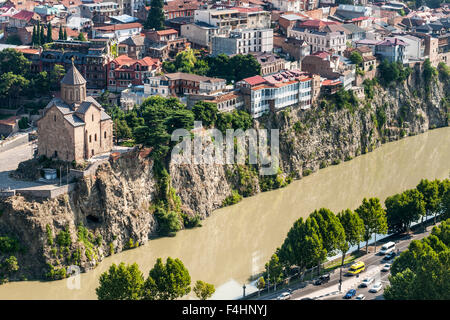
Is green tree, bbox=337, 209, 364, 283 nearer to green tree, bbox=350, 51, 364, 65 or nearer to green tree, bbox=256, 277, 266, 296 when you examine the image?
green tree, bbox=256, 277, 266, 296

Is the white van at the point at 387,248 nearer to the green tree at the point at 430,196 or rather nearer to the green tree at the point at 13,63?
the green tree at the point at 430,196

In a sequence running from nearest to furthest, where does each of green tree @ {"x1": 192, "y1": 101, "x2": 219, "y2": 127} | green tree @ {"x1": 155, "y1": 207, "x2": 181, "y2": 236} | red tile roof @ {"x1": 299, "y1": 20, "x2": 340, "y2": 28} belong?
green tree @ {"x1": 155, "y1": 207, "x2": 181, "y2": 236} < green tree @ {"x1": 192, "y1": 101, "x2": 219, "y2": 127} < red tile roof @ {"x1": 299, "y1": 20, "x2": 340, "y2": 28}

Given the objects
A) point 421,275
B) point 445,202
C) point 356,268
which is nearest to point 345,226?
point 356,268

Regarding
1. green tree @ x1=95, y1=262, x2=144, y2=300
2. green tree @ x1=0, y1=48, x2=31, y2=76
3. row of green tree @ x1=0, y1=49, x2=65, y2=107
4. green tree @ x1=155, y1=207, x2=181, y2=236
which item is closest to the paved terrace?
green tree @ x1=155, y1=207, x2=181, y2=236

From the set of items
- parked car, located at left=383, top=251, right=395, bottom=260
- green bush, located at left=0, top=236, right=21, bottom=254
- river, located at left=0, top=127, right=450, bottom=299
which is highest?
green bush, located at left=0, top=236, right=21, bottom=254

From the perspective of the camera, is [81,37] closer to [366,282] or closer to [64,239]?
[64,239]

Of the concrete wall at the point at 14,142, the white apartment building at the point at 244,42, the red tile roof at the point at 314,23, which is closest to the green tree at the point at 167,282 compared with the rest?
the concrete wall at the point at 14,142
